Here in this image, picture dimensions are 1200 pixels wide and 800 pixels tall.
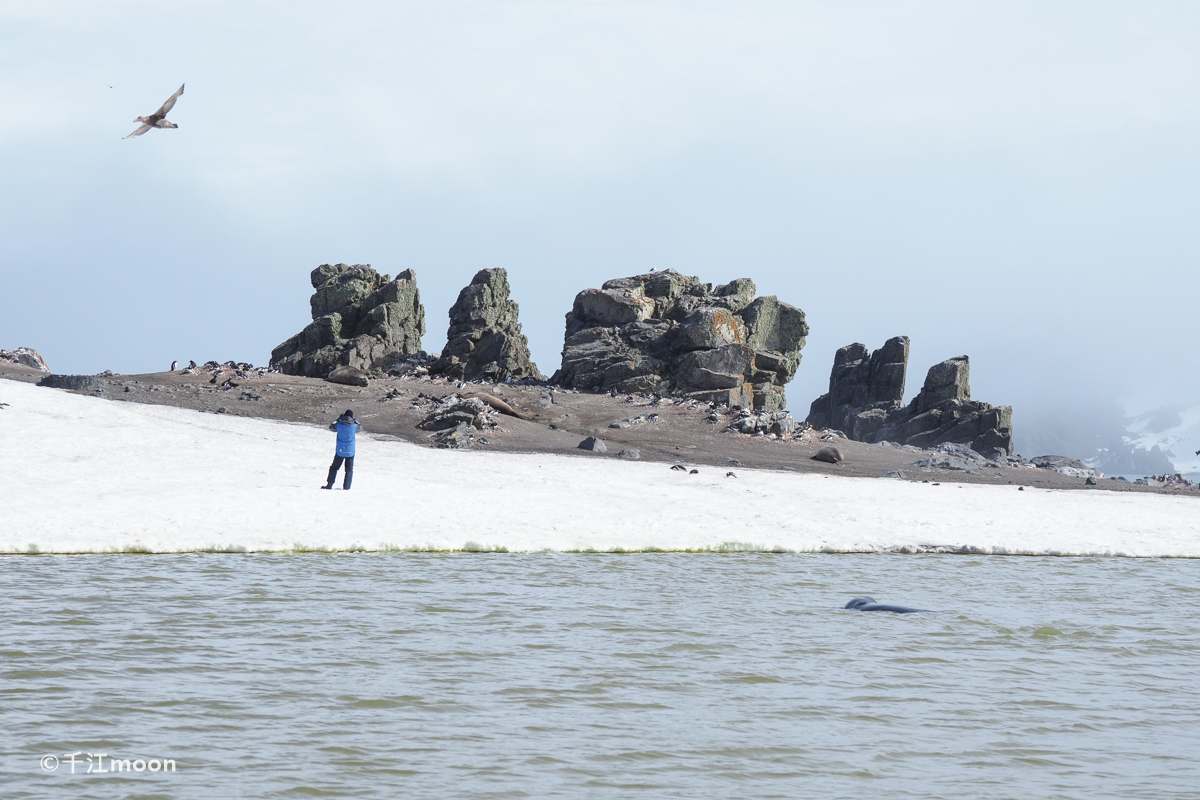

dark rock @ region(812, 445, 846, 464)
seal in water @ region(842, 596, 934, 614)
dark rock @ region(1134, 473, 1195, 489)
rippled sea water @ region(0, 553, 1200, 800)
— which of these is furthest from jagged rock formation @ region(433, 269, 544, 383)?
seal in water @ region(842, 596, 934, 614)

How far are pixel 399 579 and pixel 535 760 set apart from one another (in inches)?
405

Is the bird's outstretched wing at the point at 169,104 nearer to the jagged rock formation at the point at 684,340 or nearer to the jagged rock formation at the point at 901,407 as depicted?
the jagged rock formation at the point at 684,340

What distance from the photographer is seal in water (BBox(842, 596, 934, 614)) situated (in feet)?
51.3

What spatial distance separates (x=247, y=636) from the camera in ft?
41.6

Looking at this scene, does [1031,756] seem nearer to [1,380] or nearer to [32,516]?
[32,516]

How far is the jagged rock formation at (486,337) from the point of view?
67.2 meters

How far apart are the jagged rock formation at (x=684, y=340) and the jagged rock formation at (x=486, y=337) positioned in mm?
3063

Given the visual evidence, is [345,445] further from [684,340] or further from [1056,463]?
[1056,463]

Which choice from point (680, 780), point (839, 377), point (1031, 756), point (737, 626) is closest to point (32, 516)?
point (737, 626)

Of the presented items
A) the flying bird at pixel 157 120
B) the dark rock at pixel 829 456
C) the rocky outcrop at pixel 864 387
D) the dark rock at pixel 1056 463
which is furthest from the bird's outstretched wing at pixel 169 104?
the rocky outcrop at pixel 864 387

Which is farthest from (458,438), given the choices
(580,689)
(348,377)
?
(580,689)

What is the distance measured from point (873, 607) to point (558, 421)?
37.4 m

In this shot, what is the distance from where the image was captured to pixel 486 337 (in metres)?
69.1

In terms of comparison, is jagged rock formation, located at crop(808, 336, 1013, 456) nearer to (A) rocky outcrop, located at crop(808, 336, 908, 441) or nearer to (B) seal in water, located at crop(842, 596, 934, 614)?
(A) rocky outcrop, located at crop(808, 336, 908, 441)
